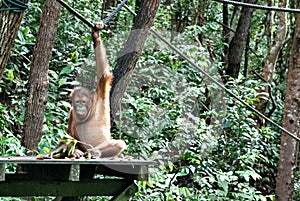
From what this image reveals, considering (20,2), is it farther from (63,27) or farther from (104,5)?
(104,5)

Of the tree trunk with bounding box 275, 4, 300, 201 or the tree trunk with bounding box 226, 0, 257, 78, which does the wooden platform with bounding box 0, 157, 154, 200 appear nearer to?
the tree trunk with bounding box 275, 4, 300, 201

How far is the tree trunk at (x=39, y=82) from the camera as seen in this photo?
169 inches

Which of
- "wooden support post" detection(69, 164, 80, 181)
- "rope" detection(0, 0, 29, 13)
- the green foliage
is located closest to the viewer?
"rope" detection(0, 0, 29, 13)

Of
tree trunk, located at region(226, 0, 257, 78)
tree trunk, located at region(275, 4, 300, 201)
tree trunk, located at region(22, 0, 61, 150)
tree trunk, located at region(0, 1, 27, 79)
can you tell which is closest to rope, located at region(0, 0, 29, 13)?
tree trunk, located at region(0, 1, 27, 79)

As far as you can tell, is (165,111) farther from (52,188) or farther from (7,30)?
(7,30)

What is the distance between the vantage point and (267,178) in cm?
775

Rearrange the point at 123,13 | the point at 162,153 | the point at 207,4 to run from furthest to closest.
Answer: the point at 207,4
the point at 123,13
the point at 162,153

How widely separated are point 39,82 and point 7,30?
202 centimetres

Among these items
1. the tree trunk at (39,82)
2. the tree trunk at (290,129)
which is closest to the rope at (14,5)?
the tree trunk at (39,82)

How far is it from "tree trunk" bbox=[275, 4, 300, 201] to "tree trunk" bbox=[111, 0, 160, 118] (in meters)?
2.89

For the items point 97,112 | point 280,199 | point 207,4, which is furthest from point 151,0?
point 207,4

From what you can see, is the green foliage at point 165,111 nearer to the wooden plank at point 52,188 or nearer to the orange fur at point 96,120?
the orange fur at point 96,120

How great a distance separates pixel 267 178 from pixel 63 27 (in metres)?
3.32

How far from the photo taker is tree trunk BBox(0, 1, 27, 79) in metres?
2.31
